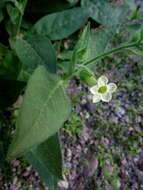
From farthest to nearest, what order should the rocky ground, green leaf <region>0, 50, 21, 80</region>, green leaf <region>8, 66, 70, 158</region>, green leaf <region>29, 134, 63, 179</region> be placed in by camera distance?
the rocky ground → green leaf <region>0, 50, 21, 80</region> → green leaf <region>29, 134, 63, 179</region> → green leaf <region>8, 66, 70, 158</region>

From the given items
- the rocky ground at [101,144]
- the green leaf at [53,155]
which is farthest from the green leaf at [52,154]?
the rocky ground at [101,144]

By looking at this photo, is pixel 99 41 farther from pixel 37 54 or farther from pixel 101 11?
pixel 101 11

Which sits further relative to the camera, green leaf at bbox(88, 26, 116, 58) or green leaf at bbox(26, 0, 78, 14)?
green leaf at bbox(26, 0, 78, 14)

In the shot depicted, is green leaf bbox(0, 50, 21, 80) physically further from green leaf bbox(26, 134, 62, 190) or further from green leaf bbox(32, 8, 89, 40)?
green leaf bbox(26, 134, 62, 190)

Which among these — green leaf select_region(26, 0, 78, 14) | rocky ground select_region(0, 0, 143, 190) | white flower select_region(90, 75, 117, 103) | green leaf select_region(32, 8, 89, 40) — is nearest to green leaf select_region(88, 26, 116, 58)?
white flower select_region(90, 75, 117, 103)

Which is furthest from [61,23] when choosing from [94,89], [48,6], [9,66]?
[94,89]

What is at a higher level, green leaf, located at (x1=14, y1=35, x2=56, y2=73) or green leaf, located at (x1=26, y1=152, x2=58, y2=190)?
green leaf, located at (x1=14, y1=35, x2=56, y2=73)

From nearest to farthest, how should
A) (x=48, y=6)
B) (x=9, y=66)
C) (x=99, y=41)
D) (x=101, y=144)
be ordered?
(x=99, y=41), (x=9, y=66), (x=48, y=6), (x=101, y=144)

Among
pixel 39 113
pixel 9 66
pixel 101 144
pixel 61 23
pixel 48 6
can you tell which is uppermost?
pixel 48 6

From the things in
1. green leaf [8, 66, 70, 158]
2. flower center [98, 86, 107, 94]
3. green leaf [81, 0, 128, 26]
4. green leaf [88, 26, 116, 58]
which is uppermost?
green leaf [81, 0, 128, 26]
